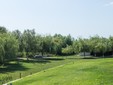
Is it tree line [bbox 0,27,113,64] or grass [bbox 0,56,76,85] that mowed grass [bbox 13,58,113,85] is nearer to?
grass [bbox 0,56,76,85]

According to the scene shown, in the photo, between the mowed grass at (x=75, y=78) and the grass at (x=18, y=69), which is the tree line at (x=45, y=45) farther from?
the mowed grass at (x=75, y=78)

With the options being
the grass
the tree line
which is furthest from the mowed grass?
the tree line

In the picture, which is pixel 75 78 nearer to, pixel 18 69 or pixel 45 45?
pixel 18 69

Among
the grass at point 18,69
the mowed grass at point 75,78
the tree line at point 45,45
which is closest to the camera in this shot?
the mowed grass at point 75,78

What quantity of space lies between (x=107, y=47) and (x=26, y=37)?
120ft

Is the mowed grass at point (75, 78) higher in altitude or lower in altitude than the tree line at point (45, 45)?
lower

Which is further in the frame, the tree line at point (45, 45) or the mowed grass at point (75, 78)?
the tree line at point (45, 45)

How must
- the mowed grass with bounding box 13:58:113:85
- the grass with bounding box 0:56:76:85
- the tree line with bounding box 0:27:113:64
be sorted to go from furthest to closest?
the tree line with bounding box 0:27:113:64, the grass with bounding box 0:56:76:85, the mowed grass with bounding box 13:58:113:85

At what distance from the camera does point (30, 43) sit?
108 m

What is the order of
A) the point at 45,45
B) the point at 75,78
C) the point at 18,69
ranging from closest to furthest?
the point at 75,78
the point at 18,69
the point at 45,45

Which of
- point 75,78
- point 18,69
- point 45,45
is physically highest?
point 45,45

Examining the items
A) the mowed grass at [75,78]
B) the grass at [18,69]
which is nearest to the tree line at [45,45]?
the grass at [18,69]

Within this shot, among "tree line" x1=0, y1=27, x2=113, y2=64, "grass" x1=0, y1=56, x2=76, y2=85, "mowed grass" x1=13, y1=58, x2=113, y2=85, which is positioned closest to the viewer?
"mowed grass" x1=13, y1=58, x2=113, y2=85

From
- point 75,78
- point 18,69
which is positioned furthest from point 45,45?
point 75,78
